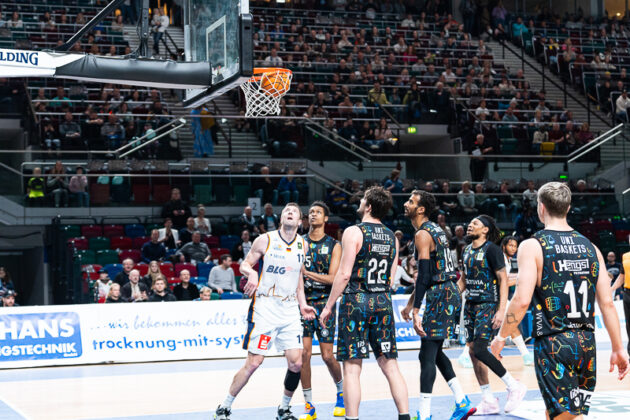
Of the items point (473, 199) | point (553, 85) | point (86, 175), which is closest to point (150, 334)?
point (86, 175)

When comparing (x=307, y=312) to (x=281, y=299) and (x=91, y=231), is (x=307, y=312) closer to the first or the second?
(x=281, y=299)

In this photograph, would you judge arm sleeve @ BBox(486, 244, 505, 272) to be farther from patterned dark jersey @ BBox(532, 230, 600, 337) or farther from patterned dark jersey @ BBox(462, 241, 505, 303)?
patterned dark jersey @ BBox(532, 230, 600, 337)

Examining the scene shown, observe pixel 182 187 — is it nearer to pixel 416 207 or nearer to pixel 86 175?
pixel 86 175

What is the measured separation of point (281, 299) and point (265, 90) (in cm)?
570

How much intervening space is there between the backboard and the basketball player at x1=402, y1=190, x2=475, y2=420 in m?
2.98

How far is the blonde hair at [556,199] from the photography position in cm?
568

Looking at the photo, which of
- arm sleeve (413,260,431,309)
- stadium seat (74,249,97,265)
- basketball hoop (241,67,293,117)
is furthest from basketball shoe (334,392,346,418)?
stadium seat (74,249,97,265)

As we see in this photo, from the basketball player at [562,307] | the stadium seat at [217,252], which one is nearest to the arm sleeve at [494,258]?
the basketball player at [562,307]

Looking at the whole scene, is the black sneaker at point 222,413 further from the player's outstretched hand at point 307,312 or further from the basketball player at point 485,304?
the basketball player at point 485,304

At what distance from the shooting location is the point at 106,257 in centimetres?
1919

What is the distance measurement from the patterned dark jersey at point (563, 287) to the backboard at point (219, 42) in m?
5.55

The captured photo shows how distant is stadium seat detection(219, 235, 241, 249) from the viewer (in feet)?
67.5

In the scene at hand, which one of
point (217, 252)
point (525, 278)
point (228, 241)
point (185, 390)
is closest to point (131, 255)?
point (217, 252)

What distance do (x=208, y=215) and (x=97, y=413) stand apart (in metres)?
11.6
